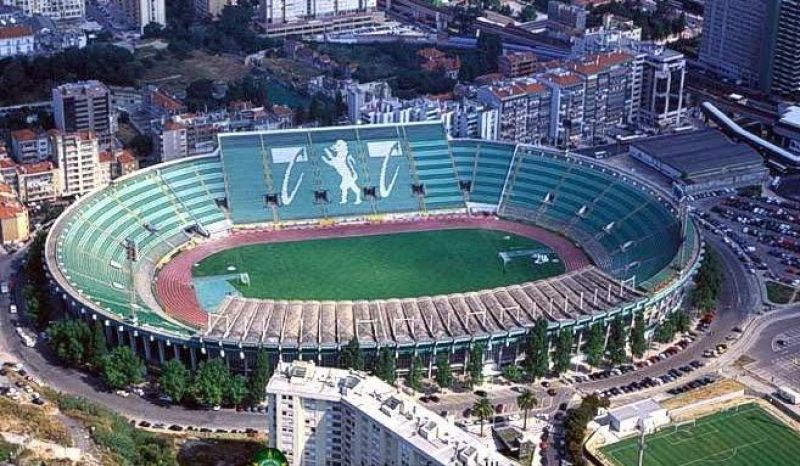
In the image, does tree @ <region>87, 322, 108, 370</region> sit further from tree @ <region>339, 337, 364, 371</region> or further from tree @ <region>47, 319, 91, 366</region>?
tree @ <region>339, 337, 364, 371</region>

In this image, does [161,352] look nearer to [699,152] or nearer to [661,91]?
[699,152]

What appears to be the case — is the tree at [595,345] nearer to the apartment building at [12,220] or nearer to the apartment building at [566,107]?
the apartment building at [566,107]

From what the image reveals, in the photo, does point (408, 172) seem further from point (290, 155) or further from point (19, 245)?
point (19, 245)

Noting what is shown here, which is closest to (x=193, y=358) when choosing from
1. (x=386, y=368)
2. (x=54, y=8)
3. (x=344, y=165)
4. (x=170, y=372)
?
(x=170, y=372)

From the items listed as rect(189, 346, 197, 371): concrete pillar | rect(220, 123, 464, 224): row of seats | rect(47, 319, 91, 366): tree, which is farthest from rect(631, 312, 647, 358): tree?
rect(47, 319, 91, 366): tree

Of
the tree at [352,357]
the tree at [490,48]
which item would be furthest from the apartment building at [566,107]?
the tree at [352,357]

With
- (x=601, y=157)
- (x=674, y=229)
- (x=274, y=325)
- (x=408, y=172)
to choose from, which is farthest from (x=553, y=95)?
(x=274, y=325)
